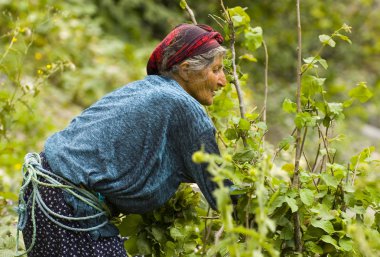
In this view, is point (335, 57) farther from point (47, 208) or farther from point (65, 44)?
point (47, 208)

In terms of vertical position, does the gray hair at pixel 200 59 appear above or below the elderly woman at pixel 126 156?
above

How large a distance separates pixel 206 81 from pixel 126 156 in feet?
1.28

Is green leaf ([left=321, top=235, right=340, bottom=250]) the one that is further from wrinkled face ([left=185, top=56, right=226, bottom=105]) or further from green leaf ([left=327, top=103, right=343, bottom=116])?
wrinkled face ([left=185, top=56, right=226, bottom=105])

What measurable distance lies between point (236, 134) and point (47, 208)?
2.31 ft

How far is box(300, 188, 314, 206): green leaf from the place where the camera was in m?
2.05

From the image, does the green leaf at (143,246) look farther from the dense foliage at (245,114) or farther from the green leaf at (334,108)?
the green leaf at (334,108)

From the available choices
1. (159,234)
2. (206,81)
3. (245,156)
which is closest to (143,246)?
(159,234)

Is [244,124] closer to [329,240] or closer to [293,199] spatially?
[293,199]

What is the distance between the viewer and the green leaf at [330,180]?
6.97ft

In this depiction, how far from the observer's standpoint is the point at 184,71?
7.45 feet

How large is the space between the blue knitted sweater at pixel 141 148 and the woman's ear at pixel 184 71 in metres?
0.05

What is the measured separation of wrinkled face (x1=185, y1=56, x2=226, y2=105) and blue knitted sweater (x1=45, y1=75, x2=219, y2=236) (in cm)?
7

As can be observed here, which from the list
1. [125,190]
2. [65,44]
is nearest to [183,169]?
[125,190]

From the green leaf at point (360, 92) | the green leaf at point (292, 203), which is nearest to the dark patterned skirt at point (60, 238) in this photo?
the green leaf at point (292, 203)
